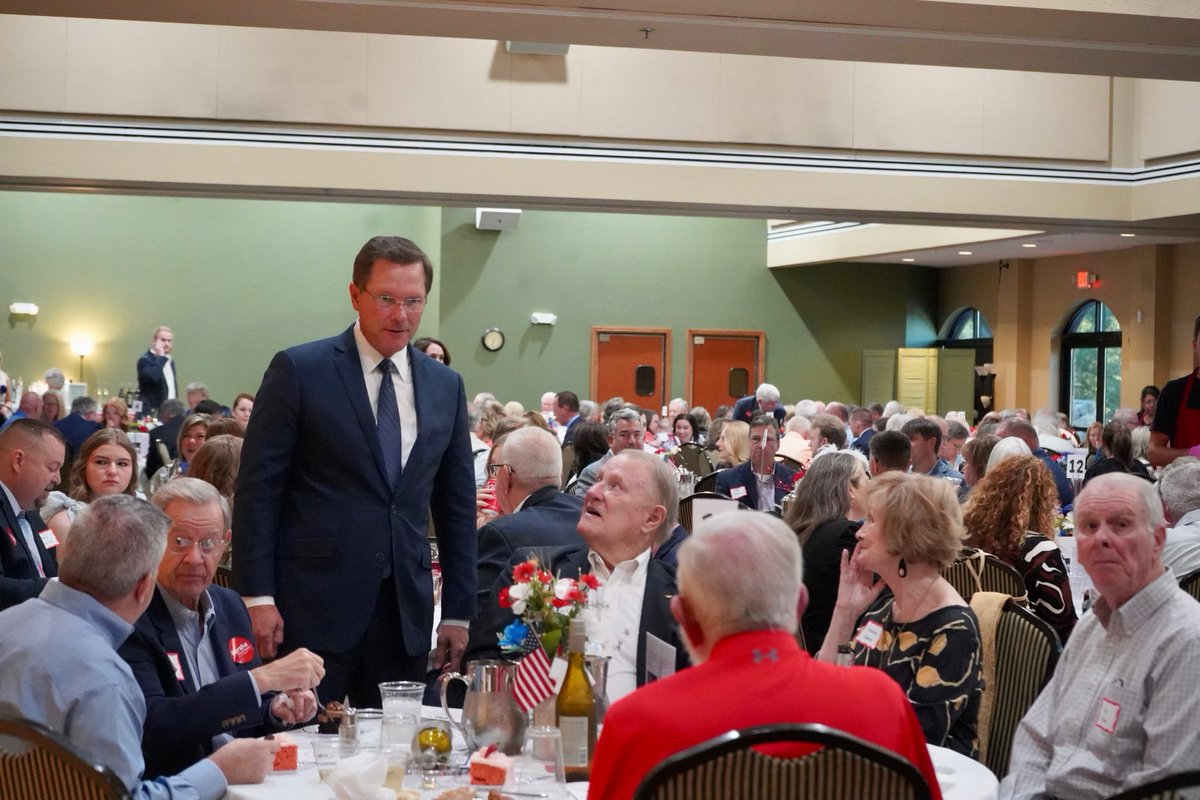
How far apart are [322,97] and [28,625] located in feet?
29.7

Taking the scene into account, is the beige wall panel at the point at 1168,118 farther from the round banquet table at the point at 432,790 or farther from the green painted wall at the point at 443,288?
the round banquet table at the point at 432,790

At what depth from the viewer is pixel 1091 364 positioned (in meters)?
16.0

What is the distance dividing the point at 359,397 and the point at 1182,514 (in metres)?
3.04

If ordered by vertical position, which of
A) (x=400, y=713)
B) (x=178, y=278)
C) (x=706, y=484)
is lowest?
(x=706, y=484)

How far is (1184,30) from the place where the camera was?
5848 mm

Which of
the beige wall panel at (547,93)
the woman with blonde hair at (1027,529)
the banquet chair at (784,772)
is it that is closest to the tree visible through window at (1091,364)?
the beige wall panel at (547,93)

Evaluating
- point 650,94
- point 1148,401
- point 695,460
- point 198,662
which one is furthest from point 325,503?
point 1148,401

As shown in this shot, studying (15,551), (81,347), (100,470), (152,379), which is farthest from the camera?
(81,347)

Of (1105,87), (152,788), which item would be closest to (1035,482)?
(152,788)

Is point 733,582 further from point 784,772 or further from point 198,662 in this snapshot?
point 198,662

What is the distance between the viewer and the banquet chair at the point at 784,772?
5.32 ft

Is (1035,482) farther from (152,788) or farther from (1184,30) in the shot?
(152,788)

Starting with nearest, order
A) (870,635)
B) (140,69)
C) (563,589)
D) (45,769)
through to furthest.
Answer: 1. (45,769)
2. (563,589)
3. (870,635)
4. (140,69)

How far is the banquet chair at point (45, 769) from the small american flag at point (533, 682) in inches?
32.3
